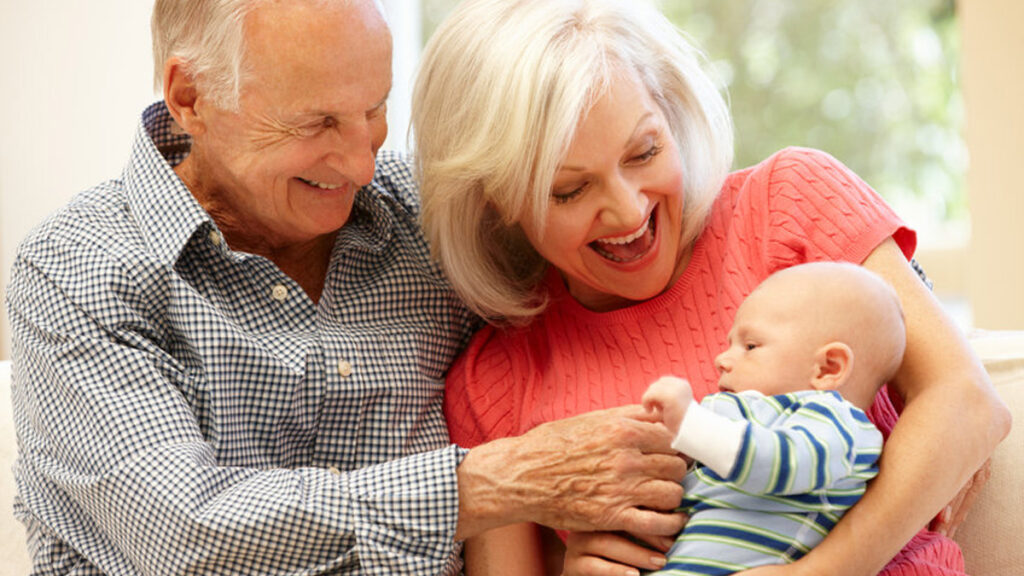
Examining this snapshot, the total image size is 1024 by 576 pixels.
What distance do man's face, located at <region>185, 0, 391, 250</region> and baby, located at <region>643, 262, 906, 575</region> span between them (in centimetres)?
72

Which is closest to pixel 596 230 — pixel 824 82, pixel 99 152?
pixel 99 152

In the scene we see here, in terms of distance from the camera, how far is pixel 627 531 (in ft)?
5.34

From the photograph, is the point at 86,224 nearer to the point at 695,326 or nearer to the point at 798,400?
the point at 695,326

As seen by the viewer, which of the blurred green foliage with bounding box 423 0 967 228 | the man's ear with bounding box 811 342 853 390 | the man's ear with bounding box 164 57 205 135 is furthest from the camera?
the blurred green foliage with bounding box 423 0 967 228

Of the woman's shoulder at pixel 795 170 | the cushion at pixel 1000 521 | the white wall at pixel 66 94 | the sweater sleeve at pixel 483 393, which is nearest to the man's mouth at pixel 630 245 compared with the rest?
the woman's shoulder at pixel 795 170

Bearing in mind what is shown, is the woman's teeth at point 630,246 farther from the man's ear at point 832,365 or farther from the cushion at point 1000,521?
the cushion at point 1000,521

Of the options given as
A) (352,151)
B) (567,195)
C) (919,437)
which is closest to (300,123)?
(352,151)

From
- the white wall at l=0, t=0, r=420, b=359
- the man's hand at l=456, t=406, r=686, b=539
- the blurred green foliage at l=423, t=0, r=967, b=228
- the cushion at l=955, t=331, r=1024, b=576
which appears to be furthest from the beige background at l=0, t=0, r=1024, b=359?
the blurred green foliage at l=423, t=0, r=967, b=228

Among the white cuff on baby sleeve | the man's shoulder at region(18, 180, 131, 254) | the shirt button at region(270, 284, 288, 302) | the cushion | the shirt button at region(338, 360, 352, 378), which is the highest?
the man's shoulder at region(18, 180, 131, 254)

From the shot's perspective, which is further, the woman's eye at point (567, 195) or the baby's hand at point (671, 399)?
the woman's eye at point (567, 195)

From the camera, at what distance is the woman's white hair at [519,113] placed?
1770mm

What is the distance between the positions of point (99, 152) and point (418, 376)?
2178mm

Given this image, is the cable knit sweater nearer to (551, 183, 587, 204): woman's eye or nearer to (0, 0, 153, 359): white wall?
(551, 183, 587, 204): woman's eye

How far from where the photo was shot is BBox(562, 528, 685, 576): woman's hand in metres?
1.59
